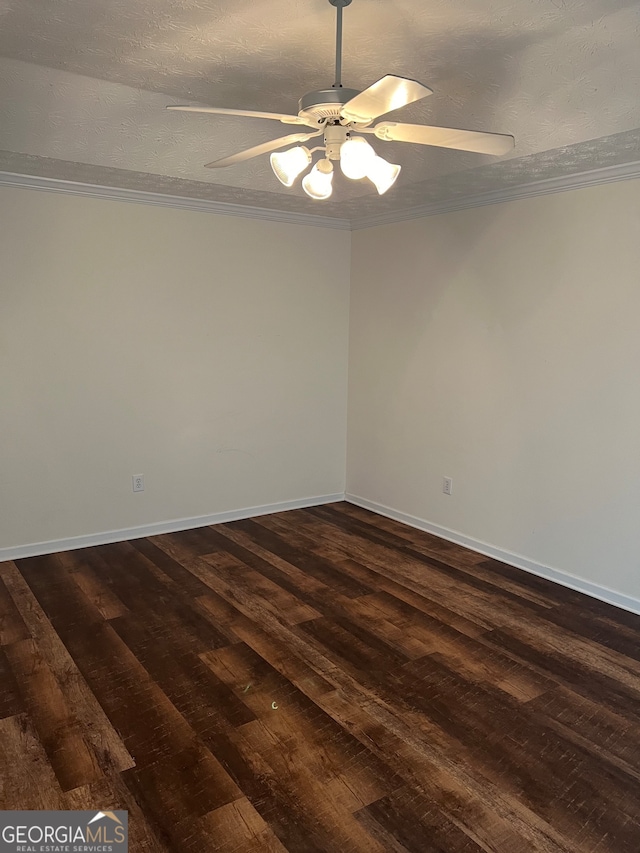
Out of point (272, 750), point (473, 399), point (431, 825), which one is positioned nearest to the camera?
point (431, 825)

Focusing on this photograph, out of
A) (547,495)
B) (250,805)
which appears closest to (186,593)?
(250,805)

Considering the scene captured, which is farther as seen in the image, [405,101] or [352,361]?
[352,361]

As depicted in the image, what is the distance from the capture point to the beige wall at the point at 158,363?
3.82 metres

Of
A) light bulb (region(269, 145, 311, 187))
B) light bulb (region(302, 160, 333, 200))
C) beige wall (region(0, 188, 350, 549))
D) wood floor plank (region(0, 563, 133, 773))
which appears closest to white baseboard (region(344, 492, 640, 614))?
beige wall (region(0, 188, 350, 549))

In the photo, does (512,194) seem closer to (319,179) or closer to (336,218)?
(336,218)

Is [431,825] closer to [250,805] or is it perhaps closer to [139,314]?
[250,805]

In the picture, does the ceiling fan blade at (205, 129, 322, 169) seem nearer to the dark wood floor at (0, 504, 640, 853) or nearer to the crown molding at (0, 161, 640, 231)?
the crown molding at (0, 161, 640, 231)

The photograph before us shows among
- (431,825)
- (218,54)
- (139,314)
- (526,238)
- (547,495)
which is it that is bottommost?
(431,825)

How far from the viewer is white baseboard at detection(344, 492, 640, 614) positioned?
11.2 feet

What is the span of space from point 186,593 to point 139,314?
184 cm

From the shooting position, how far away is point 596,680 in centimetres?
269

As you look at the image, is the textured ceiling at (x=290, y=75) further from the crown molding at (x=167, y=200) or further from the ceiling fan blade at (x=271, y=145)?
the ceiling fan blade at (x=271, y=145)

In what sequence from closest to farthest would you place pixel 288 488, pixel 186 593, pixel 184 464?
pixel 186 593, pixel 184 464, pixel 288 488

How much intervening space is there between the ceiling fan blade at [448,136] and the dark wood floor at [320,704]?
6.72 ft
